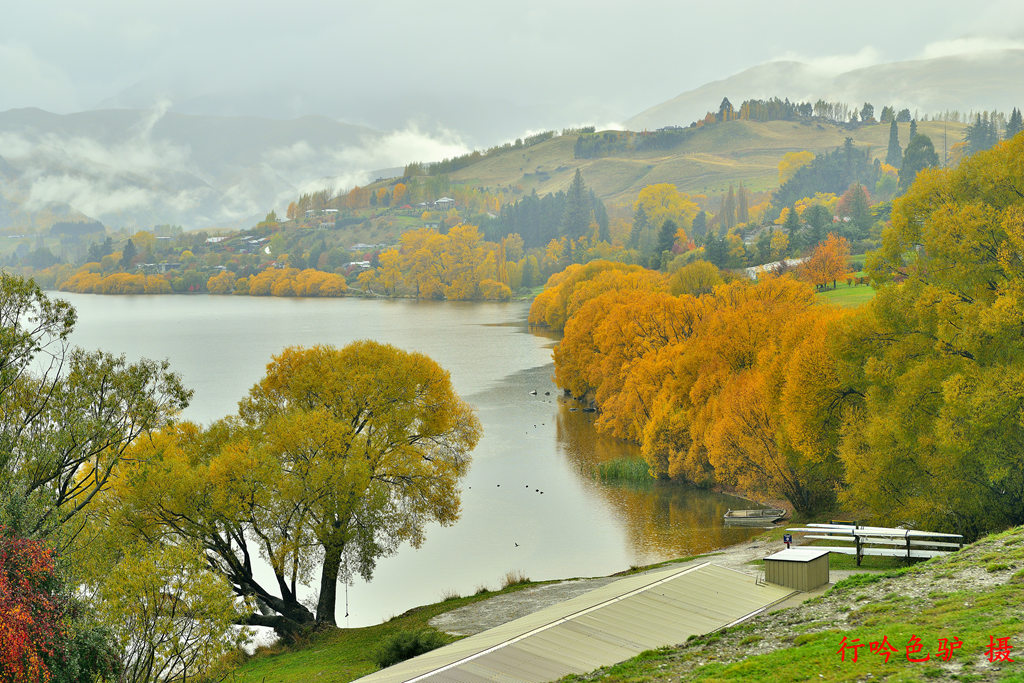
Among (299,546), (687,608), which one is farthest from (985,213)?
(299,546)

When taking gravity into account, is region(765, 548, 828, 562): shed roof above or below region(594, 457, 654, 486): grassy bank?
above

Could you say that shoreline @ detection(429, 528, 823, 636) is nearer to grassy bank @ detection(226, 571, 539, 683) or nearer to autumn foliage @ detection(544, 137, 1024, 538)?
grassy bank @ detection(226, 571, 539, 683)

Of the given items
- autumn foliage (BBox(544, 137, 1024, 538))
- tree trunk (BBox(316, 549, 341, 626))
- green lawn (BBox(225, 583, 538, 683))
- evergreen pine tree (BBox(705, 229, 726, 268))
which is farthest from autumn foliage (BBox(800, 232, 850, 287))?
tree trunk (BBox(316, 549, 341, 626))

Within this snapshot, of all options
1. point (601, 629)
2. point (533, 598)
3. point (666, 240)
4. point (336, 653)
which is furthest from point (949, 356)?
point (666, 240)

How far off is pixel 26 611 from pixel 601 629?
15.0 meters

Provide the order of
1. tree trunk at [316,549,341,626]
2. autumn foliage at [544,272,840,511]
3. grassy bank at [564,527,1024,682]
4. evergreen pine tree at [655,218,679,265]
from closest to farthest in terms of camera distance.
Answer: grassy bank at [564,527,1024,682] < tree trunk at [316,549,341,626] < autumn foliage at [544,272,840,511] < evergreen pine tree at [655,218,679,265]

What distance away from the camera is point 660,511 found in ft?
171

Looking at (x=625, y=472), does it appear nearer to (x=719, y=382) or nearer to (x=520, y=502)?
(x=520, y=502)

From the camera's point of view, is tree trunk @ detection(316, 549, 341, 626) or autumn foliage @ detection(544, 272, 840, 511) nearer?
tree trunk @ detection(316, 549, 341, 626)

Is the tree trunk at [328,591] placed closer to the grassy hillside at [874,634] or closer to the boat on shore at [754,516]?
the grassy hillside at [874,634]

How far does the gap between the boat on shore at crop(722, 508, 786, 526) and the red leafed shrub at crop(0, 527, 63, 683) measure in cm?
3667

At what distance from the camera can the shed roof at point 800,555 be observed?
97.1 ft

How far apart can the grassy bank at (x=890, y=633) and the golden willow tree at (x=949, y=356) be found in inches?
249

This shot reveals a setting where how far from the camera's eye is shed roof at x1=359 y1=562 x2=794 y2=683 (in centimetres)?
2227
